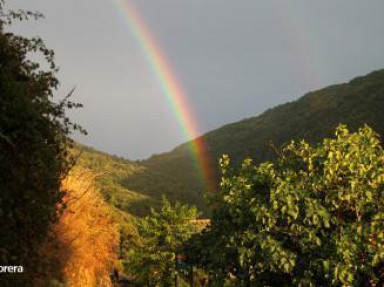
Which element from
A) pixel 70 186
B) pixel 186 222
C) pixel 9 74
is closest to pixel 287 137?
pixel 186 222

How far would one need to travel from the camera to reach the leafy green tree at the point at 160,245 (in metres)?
36.2

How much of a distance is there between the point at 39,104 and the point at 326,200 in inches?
268

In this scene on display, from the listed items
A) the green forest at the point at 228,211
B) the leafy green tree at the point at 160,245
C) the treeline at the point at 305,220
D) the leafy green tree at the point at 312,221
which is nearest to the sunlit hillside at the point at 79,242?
the green forest at the point at 228,211

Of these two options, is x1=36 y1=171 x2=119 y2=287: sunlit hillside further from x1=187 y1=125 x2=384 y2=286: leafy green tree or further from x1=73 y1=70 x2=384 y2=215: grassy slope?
x1=73 y1=70 x2=384 y2=215: grassy slope

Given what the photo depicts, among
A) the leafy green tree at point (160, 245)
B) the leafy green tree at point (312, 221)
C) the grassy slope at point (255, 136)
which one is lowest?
the leafy green tree at point (312, 221)

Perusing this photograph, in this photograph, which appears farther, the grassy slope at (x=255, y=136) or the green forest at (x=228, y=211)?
the grassy slope at (x=255, y=136)

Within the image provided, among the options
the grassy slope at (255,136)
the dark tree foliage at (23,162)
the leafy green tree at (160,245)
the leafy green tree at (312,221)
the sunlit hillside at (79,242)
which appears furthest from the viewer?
the grassy slope at (255,136)

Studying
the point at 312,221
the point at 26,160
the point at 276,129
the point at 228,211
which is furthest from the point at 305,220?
the point at 276,129

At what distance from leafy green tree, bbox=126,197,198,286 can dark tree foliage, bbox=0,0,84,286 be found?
2617 cm

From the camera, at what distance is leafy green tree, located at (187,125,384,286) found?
1110cm

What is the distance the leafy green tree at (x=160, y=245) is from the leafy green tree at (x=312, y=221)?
22328 mm

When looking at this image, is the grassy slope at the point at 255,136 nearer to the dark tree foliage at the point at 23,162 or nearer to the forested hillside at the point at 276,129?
the forested hillside at the point at 276,129

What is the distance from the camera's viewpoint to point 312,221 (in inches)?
463

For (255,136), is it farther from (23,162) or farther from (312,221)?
(23,162)
